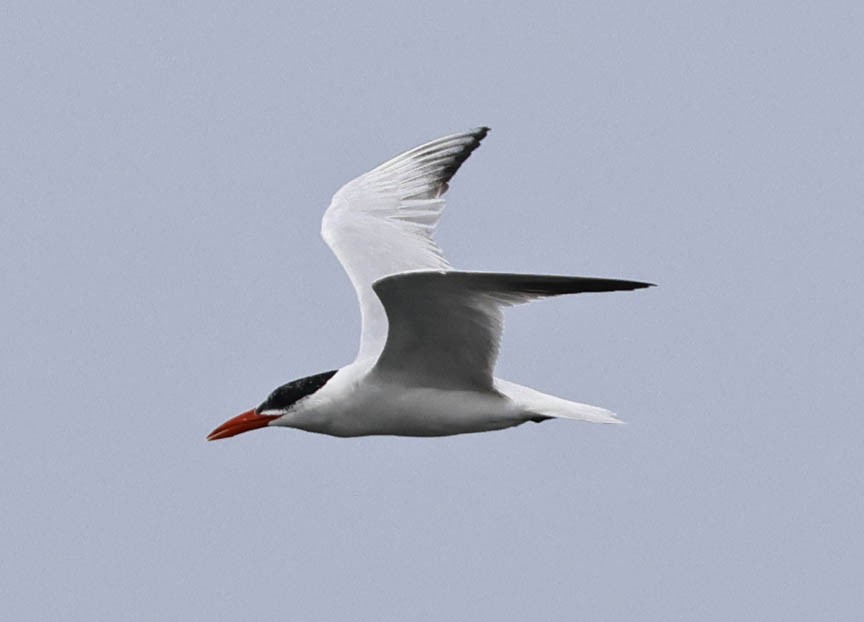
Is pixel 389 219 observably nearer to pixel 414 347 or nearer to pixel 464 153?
pixel 464 153

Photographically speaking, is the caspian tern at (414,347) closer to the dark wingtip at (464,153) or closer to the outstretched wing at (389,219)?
the outstretched wing at (389,219)

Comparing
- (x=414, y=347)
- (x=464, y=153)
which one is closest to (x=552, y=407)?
(x=414, y=347)

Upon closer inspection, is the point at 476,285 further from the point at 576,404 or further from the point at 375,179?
the point at 375,179

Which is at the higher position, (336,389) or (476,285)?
(476,285)

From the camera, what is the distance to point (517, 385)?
12023mm

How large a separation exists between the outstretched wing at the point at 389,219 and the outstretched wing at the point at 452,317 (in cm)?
92

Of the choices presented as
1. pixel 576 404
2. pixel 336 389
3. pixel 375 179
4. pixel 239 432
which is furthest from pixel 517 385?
pixel 375 179

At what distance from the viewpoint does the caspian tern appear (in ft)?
34.6

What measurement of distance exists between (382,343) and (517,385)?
1051 millimetres

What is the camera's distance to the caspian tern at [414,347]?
1053 centimetres

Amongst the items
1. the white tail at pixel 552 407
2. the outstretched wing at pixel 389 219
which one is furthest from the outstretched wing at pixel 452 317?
the outstretched wing at pixel 389 219

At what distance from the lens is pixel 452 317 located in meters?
11.0

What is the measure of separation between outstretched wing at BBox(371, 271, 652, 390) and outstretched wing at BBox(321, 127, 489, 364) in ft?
3.03

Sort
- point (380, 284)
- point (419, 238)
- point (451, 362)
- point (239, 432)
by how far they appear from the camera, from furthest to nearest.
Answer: point (419, 238), point (239, 432), point (451, 362), point (380, 284)
